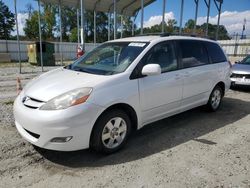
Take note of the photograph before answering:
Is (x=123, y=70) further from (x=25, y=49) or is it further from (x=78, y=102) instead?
(x=25, y=49)

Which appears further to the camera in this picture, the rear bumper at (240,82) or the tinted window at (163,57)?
the rear bumper at (240,82)

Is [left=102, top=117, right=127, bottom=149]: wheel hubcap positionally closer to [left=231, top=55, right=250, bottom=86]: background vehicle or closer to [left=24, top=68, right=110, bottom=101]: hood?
[left=24, top=68, right=110, bottom=101]: hood

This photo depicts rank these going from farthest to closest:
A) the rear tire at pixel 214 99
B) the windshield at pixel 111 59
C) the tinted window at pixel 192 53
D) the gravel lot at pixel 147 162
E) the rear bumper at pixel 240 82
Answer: the rear bumper at pixel 240 82, the rear tire at pixel 214 99, the tinted window at pixel 192 53, the windshield at pixel 111 59, the gravel lot at pixel 147 162

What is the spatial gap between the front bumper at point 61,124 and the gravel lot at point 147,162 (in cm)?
36

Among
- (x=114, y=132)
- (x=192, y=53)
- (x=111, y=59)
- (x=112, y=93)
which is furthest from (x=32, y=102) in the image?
(x=192, y=53)

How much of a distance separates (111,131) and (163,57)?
1723 millimetres

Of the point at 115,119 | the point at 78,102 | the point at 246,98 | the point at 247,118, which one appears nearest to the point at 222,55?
the point at 247,118

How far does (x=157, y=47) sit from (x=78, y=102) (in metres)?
1.89

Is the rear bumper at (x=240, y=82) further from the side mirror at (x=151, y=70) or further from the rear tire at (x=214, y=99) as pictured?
the side mirror at (x=151, y=70)

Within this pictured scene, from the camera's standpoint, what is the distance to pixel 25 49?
82.3ft

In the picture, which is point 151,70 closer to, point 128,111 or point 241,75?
point 128,111

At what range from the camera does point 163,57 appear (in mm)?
4305

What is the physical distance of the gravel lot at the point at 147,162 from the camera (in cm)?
296

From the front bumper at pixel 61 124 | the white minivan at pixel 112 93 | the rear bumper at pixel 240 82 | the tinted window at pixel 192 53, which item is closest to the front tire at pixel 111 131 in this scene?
the white minivan at pixel 112 93
